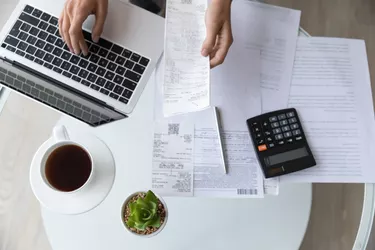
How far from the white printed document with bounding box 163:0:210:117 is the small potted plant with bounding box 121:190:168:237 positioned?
0.14m

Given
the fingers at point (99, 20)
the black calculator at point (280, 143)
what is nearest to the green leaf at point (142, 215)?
the black calculator at point (280, 143)

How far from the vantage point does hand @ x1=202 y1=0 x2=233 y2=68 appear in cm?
66

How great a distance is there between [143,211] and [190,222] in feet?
0.37

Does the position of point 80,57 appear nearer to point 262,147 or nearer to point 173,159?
point 173,159

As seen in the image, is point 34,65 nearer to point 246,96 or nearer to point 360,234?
point 246,96

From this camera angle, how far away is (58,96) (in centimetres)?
73

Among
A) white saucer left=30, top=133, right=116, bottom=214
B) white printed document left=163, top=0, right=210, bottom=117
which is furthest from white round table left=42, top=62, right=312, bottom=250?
white printed document left=163, top=0, right=210, bottom=117

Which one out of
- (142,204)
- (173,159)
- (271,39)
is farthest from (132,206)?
(271,39)

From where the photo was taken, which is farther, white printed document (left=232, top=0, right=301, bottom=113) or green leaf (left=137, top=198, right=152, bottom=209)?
white printed document (left=232, top=0, right=301, bottom=113)

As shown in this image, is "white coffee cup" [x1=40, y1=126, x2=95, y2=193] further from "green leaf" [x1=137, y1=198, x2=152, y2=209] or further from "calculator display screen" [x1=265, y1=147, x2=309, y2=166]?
"calculator display screen" [x1=265, y1=147, x2=309, y2=166]

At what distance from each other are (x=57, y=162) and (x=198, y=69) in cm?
27

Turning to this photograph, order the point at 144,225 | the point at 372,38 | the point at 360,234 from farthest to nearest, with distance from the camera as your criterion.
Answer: the point at 372,38
the point at 360,234
the point at 144,225

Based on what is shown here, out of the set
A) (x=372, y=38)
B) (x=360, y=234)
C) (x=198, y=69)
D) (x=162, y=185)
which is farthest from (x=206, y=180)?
(x=372, y=38)

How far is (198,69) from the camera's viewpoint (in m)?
0.65
